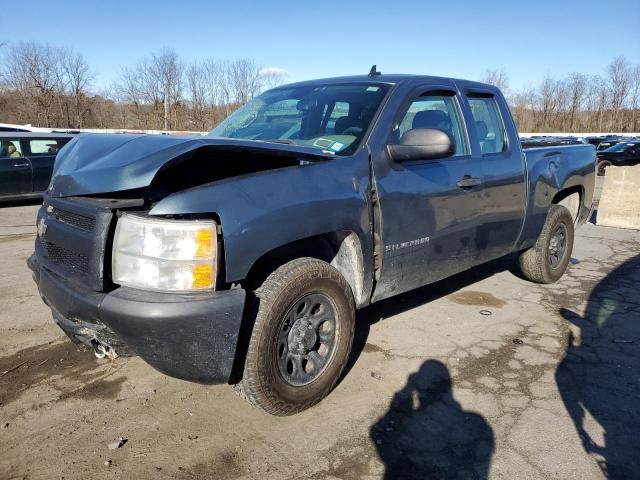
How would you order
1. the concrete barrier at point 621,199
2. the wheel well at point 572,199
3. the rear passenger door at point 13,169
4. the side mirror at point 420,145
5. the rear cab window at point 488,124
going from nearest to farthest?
the side mirror at point 420,145 → the rear cab window at point 488,124 → the wheel well at point 572,199 → the concrete barrier at point 621,199 → the rear passenger door at point 13,169

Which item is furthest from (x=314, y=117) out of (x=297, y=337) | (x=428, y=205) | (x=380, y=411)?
(x=380, y=411)

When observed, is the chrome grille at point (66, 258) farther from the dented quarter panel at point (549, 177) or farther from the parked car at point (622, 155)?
the parked car at point (622, 155)

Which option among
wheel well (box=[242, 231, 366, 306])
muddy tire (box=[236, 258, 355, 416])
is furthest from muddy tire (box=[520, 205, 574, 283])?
muddy tire (box=[236, 258, 355, 416])

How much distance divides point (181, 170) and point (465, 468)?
2.09 meters

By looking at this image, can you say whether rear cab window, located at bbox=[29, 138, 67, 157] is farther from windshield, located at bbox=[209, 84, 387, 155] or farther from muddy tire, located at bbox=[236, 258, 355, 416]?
muddy tire, located at bbox=[236, 258, 355, 416]

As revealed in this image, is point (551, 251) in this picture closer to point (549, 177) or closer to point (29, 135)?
point (549, 177)

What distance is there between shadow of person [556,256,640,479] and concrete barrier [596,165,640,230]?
4751 millimetres

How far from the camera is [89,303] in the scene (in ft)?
7.78

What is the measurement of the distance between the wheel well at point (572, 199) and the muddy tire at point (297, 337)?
145 inches

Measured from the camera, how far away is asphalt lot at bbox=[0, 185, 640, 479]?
96.4 inches

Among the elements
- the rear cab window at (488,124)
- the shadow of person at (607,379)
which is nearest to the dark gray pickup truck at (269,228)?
the rear cab window at (488,124)

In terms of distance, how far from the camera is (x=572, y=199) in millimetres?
5773

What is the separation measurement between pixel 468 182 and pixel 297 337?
1.84 meters

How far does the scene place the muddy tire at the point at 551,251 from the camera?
5.20 m
